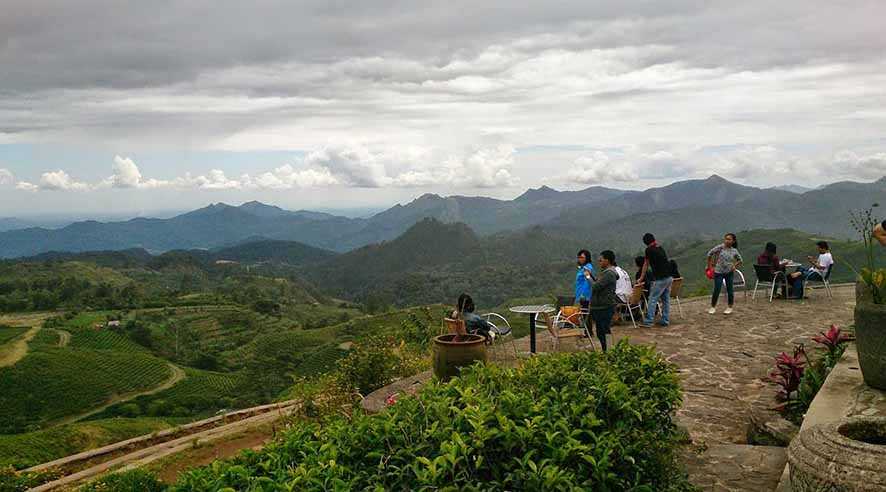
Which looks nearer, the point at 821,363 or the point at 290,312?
the point at 821,363

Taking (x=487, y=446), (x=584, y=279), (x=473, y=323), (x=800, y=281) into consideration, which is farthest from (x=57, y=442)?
(x=800, y=281)

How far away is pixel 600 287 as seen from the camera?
7.92 metres

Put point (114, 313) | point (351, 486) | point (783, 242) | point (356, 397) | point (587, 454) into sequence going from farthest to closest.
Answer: point (783, 242), point (114, 313), point (356, 397), point (587, 454), point (351, 486)

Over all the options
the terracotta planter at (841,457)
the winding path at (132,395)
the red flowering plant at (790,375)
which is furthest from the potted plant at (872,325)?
the winding path at (132,395)

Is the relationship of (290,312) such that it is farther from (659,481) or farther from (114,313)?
(659,481)

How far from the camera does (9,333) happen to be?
64.2m

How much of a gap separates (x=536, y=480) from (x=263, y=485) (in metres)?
1.25

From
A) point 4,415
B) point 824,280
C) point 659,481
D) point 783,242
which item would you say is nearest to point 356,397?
point 659,481

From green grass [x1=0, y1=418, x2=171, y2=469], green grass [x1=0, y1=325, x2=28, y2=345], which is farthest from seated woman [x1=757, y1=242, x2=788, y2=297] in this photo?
green grass [x1=0, y1=325, x2=28, y2=345]

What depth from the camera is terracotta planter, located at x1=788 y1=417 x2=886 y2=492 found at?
2.66m

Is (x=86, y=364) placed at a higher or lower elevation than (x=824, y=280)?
lower

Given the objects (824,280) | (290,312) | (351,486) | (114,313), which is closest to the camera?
(351,486)

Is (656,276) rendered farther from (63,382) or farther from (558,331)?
(63,382)

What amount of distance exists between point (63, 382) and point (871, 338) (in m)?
57.1
